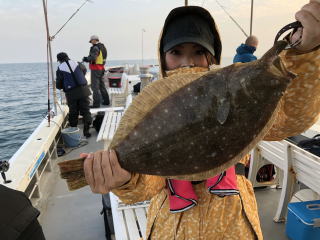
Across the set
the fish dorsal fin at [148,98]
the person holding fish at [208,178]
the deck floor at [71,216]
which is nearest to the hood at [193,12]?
the person holding fish at [208,178]

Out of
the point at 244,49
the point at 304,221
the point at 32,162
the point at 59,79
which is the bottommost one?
the point at 304,221

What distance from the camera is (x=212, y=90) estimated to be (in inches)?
42.6

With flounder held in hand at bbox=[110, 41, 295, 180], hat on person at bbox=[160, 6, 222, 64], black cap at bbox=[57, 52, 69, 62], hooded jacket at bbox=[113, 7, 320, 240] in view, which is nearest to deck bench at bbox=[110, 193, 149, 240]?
hooded jacket at bbox=[113, 7, 320, 240]

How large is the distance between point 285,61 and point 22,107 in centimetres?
2199

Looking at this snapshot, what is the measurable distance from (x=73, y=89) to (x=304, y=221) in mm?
6356

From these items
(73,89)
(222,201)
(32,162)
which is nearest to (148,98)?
(222,201)

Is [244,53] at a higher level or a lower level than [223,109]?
higher

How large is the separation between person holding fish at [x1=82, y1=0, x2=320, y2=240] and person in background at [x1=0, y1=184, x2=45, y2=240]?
401 millimetres

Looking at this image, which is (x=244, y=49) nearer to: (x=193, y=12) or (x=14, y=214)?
(x=193, y=12)

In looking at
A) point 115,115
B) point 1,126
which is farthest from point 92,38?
point 1,126

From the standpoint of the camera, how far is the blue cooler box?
2.89 meters

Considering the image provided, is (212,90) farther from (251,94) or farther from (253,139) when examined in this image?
(253,139)

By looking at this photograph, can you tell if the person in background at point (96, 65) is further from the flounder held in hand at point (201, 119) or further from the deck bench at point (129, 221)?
the flounder held in hand at point (201, 119)

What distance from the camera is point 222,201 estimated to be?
1400mm
